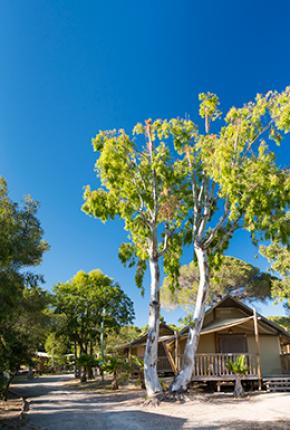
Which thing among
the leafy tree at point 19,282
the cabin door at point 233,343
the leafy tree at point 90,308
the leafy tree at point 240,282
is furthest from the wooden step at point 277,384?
the leafy tree at point 90,308

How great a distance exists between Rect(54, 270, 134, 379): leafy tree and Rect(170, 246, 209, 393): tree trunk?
1389cm

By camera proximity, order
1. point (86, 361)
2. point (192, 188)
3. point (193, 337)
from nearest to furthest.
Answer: point (193, 337)
point (192, 188)
point (86, 361)

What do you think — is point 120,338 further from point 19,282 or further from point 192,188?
point 19,282

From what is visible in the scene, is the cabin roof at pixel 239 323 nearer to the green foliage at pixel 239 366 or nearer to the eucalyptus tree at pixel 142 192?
the green foliage at pixel 239 366

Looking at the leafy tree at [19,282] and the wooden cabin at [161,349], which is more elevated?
the leafy tree at [19,282]

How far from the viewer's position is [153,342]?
13.9m

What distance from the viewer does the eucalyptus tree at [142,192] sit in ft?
50.1

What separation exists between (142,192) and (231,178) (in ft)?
14.5

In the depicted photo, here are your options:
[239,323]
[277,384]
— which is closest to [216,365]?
[239,323]

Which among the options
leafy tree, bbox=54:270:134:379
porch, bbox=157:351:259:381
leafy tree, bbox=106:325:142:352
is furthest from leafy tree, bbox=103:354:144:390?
leafy tree, bbox=106:325:142:352

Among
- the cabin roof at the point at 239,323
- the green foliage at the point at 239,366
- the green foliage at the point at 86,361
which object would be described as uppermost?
the cabin roof at the point at 239,323

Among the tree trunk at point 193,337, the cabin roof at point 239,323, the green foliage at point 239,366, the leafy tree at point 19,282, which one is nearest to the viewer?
the leafy tree at point 19,282

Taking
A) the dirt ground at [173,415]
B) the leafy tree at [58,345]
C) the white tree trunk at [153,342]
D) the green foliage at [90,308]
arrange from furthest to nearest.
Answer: the leafy tree at [58,345] → the green foliage at [90,308] → the white tree trunk at [153,342] → the dirt ground at [173,415]

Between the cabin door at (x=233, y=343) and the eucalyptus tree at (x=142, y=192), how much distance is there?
19.8 feet
